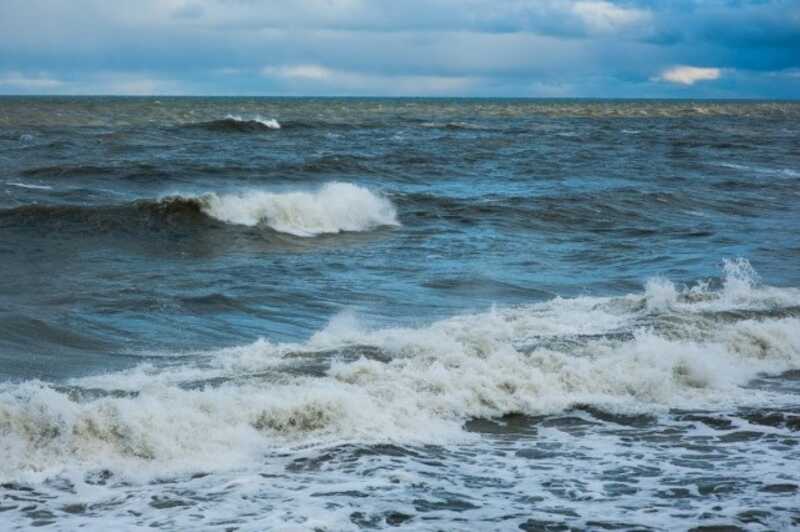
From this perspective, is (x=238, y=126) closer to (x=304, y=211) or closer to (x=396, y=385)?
(x=304, y=211)

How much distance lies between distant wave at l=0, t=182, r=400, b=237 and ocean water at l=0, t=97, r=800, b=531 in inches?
3.1

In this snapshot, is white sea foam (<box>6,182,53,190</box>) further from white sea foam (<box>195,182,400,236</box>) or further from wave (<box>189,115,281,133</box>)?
wave (<box>189,115,281,133</box>)

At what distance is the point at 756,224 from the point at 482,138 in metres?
26.0

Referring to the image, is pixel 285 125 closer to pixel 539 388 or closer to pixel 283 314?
pixel 283 314

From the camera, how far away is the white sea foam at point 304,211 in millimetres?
20734

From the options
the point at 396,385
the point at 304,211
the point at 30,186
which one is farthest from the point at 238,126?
the point at 396,385

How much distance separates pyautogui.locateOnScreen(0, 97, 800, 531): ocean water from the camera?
22.3ft

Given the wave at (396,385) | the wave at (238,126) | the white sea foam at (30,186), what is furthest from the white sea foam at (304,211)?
the wave at (238,126)

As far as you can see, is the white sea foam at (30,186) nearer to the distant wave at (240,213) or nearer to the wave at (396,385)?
the distant wave at (240,213)

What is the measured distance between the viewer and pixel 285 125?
55.9 metres

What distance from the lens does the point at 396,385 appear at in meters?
9.18

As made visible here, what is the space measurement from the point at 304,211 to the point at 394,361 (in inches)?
463

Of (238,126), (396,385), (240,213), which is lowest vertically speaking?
(396,385)

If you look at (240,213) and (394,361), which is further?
(240,213)
